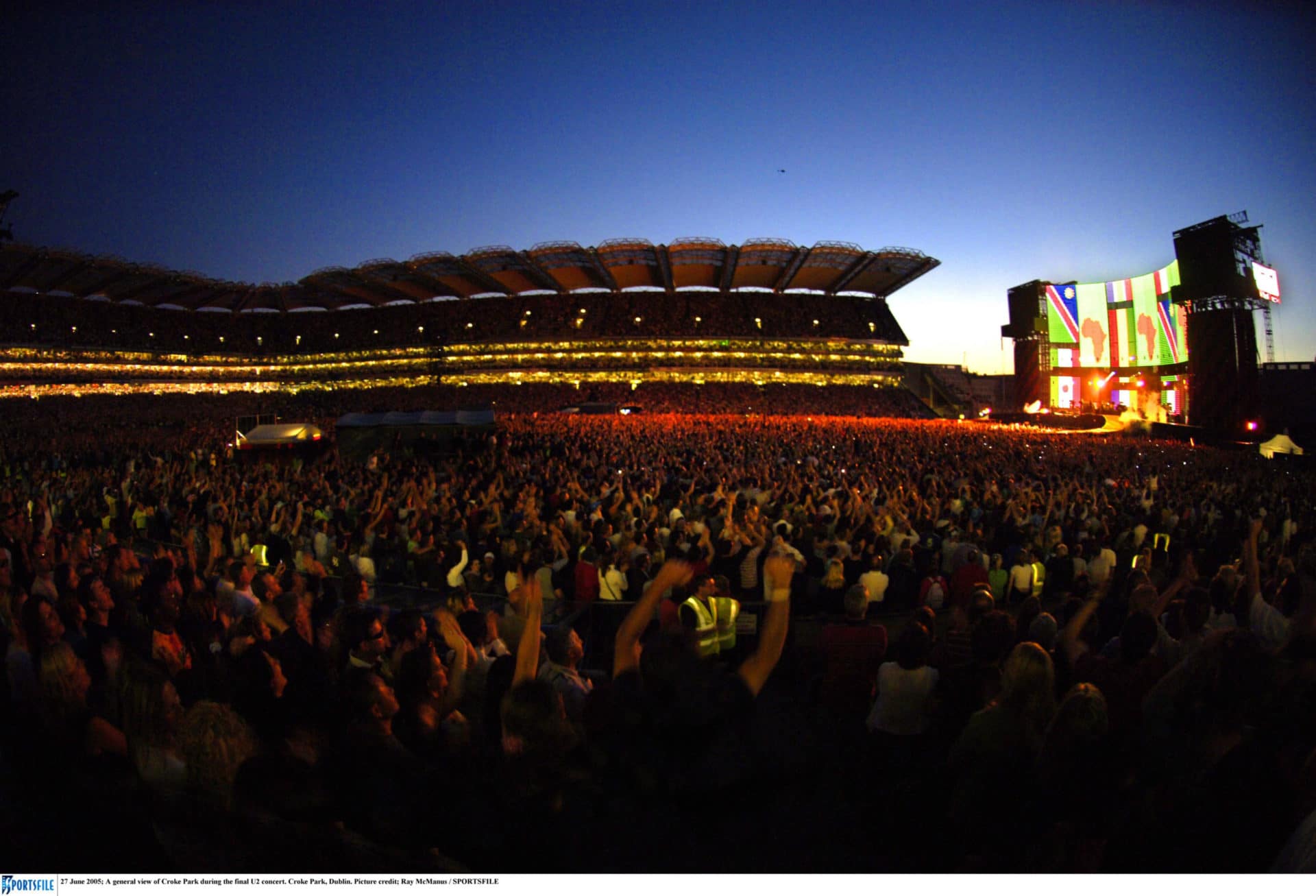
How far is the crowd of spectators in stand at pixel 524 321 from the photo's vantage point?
205 ft

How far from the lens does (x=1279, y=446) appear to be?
21125mm

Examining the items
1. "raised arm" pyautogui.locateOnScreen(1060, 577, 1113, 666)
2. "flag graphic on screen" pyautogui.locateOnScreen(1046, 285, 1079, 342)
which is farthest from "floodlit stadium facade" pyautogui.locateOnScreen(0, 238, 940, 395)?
"raised arm" pyautogui.locateOnScreen(1060, 577, 1113, 666)

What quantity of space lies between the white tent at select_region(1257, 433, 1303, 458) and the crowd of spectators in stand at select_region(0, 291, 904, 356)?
1708 inches

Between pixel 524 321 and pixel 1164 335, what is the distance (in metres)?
52.9

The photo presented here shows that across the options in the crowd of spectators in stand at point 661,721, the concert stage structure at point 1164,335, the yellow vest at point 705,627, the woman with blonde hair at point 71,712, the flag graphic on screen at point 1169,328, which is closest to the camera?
the crowd of spectators in stand at point 661,721

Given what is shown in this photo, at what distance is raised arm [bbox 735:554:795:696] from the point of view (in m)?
2.75

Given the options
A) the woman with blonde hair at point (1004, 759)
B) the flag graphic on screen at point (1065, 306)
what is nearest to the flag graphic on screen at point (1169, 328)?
the flag graphic on screen at point (1065, 306)

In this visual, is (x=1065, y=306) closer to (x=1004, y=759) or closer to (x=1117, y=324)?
(x=1117, y=324)

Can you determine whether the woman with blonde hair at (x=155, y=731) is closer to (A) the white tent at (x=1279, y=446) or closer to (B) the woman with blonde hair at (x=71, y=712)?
(B) the woman with blonde hair at (x=71, y=712)

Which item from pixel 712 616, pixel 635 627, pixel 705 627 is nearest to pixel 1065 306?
pixel 712 616

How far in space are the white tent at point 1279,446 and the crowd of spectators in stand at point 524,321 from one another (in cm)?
4338

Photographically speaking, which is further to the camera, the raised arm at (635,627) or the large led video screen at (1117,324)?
the large led video screen at (1117,324)

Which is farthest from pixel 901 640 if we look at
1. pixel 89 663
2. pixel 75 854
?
pixel 89 663

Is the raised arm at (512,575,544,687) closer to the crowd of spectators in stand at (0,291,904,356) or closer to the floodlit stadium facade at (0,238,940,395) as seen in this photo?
the floodlit stadium facade at (0,238,940,395)
